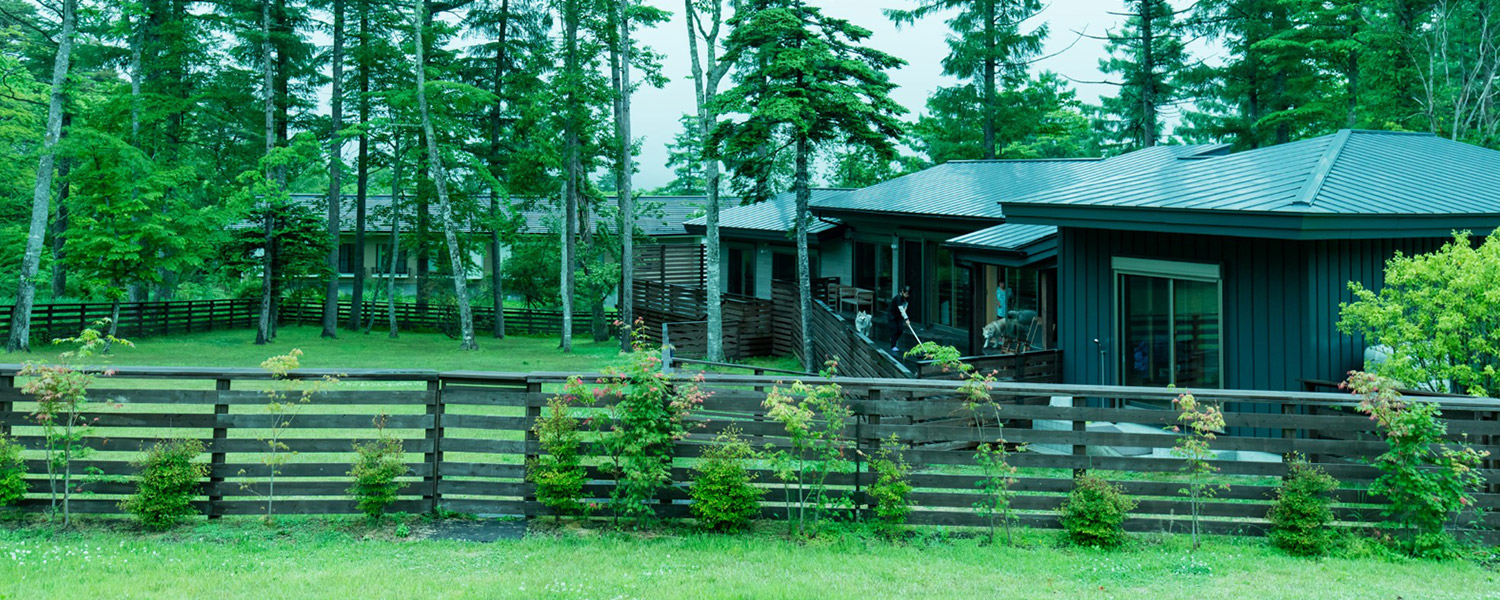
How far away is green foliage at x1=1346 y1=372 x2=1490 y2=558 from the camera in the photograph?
5.71 m

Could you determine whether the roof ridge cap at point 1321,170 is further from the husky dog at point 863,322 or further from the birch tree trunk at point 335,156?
the birch tree trunk at point 335,156

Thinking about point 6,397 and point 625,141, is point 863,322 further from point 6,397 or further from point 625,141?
point 6,397

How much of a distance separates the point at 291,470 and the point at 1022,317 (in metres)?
11.6

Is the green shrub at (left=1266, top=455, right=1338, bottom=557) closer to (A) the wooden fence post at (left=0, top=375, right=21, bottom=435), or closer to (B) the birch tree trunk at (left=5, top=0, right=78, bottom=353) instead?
(A) the wooden fence post at (left=0, top=375, right=21, bottom=435)

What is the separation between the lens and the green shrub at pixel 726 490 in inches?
239

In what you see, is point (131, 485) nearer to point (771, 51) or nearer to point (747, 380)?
point (747, 380)

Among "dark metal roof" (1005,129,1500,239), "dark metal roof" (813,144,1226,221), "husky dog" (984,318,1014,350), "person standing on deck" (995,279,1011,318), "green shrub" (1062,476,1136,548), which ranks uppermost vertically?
"dark metal roof" (813,144,1226,221)

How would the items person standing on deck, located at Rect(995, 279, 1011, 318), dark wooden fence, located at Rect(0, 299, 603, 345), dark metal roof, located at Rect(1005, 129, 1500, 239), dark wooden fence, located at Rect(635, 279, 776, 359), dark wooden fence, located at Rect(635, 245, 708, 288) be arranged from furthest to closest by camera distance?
dark wooden fence, located at Rect(635, 245, 708, 288), dark wooden fence, located at Rect(0, 299, 603, 345), dark wooden fence, located at Rect(635, 279, 776, 359), person standing on deck, located at Rect(995, 279, 1011, 318), dark metal roof, located at Rect(1005, 129, 1500, 239)

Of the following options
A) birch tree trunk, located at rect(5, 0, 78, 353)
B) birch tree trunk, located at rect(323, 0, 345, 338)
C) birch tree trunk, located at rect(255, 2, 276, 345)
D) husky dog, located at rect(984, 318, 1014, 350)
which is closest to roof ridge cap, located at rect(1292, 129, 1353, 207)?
husky dog, located at rect(984, 318, 1014, 350)

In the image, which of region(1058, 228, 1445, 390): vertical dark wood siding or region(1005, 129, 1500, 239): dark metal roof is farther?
region(1058, 228, 1445, 390): vertical dark wood siding

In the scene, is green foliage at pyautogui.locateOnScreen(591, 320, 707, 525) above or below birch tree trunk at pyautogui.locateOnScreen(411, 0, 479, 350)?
below

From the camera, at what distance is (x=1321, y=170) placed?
34.0ft

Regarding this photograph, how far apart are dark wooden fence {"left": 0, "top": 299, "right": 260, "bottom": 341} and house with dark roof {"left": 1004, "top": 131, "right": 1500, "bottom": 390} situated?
2553 cm

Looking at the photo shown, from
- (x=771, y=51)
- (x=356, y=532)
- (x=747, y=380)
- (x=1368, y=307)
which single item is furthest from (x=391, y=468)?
(x=771, y=51)
